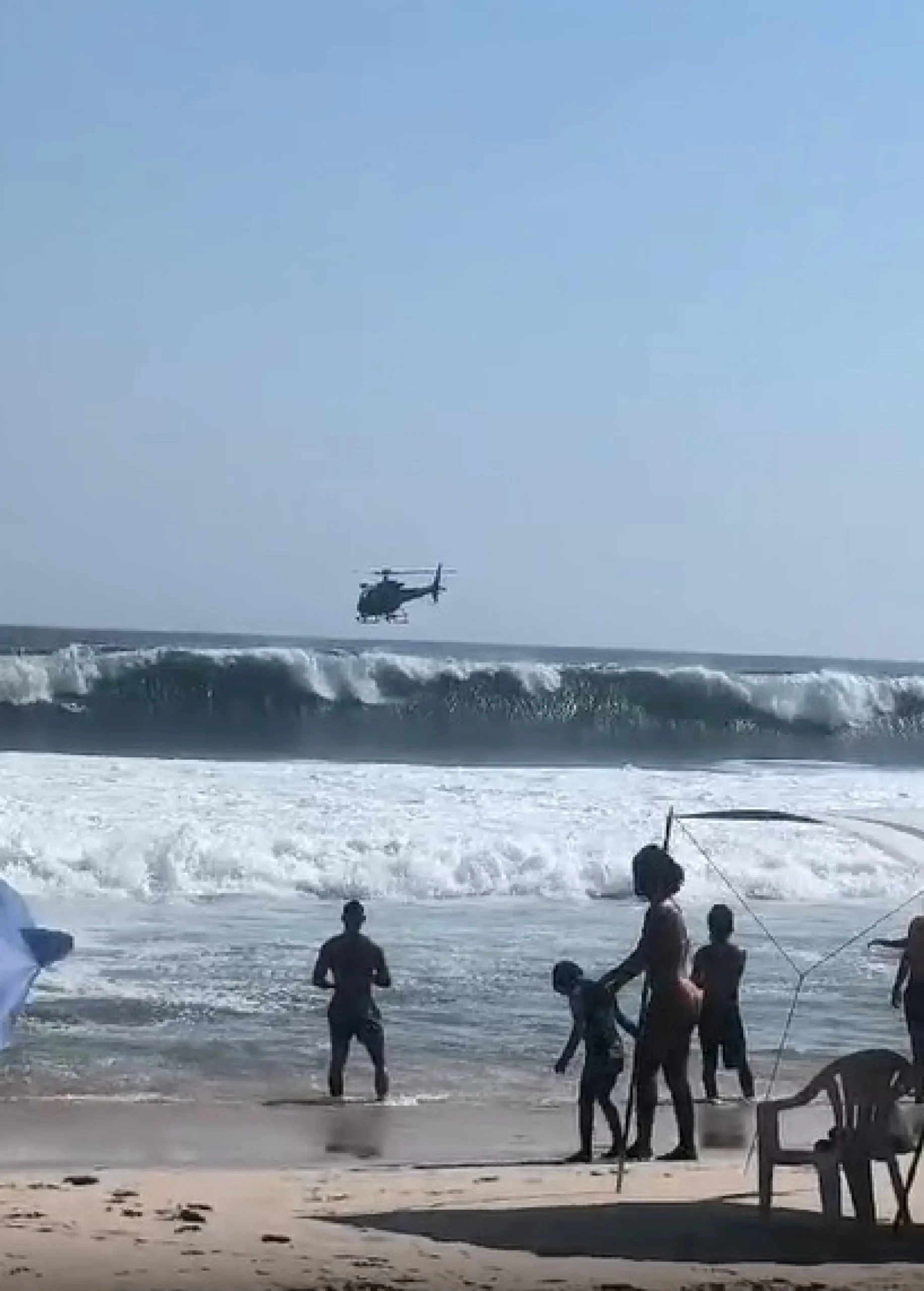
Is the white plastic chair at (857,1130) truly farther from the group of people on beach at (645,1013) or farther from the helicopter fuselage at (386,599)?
the helicopter fuselage at (386,599)

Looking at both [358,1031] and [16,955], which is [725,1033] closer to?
[358,1031]

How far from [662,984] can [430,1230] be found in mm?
1793

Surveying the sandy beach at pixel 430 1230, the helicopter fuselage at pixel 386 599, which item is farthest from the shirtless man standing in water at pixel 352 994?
the helicopter fuselage at pixel 386 599

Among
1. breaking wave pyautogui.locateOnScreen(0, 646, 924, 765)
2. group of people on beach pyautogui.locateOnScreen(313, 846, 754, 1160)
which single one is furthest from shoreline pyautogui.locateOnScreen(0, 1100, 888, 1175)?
breaking wave pyautogui.locateOnScreen(0, 646, 924, 765)

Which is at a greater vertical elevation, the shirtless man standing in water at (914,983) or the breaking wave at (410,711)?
the breaking wave at (410,711)

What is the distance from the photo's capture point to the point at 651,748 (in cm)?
4581

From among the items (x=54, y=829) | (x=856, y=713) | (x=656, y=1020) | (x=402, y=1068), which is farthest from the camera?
(x=856, y=713)

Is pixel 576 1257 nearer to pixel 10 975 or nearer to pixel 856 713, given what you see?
pixel 10 975

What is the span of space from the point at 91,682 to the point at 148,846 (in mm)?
26092

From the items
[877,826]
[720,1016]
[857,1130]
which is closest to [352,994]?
[720,1016]

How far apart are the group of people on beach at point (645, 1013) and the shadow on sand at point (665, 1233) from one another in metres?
0.71

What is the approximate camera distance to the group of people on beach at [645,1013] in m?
9.21

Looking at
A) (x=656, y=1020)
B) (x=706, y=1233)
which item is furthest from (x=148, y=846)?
(x=706, y=1233)

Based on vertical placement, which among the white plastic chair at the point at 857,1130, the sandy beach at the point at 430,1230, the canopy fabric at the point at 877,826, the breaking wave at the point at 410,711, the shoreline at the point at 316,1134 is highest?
the breaking wave at the point at 410,711
